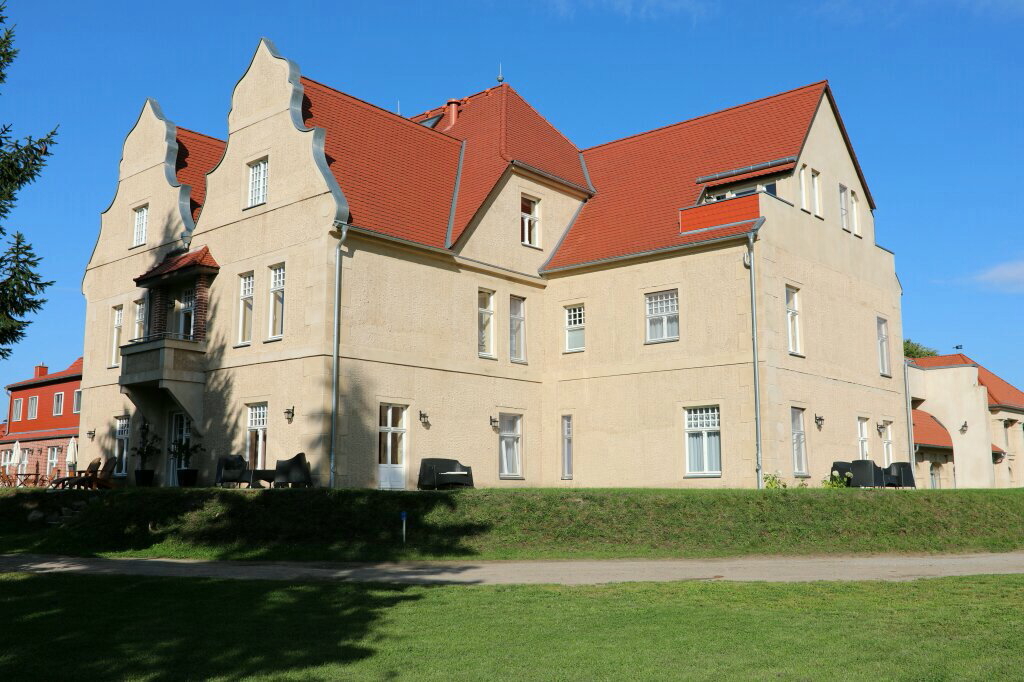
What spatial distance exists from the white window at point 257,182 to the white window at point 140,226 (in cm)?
557

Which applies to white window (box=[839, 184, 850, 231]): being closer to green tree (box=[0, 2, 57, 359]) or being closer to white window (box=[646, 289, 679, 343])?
white window (box=[646, 289, 679, 343])

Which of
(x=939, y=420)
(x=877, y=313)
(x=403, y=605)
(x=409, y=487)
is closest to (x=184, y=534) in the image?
(x=409, y=487)

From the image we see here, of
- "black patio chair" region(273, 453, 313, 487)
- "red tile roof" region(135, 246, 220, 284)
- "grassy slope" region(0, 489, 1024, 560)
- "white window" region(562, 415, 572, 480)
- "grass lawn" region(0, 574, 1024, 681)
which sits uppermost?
"red tile roof" region(135, 246, 220, 284)

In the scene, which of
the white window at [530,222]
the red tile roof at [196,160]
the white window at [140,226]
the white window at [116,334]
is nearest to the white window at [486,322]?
the white window at [530,222]

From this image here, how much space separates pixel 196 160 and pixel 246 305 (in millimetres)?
7613

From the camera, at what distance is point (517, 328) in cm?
2788

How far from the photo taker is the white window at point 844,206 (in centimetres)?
2856

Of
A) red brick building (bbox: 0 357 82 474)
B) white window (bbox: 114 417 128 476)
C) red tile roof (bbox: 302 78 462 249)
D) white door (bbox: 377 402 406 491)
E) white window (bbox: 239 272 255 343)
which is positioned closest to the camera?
white door (bbox: 377 402 406 491)

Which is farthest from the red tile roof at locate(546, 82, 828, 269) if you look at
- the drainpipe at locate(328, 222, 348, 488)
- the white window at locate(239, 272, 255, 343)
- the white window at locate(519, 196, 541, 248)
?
the white window at locate(239, 272, 255, 343)

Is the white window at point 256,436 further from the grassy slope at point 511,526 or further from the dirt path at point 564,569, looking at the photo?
the dirt path at point 564,569

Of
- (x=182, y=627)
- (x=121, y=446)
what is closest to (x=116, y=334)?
(x=121, y=446)

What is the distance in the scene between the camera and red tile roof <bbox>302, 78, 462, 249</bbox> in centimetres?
2434

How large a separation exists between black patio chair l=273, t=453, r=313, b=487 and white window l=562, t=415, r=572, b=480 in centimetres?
835

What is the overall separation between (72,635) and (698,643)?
261 inches
